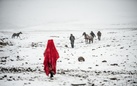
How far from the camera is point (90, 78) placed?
10391 mm

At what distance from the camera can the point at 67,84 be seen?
916cm

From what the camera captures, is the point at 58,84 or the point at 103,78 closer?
the point at 58,84

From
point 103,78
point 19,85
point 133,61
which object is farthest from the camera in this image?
point 133,61

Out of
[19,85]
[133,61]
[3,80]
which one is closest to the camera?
[19,85]

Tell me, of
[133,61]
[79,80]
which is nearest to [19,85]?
[79,80]

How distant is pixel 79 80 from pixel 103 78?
1.39 metres

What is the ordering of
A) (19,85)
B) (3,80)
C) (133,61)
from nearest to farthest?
(19,85), (3,80), (133,61)

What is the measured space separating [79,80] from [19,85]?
121 inches

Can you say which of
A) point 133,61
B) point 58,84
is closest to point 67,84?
point 58,84

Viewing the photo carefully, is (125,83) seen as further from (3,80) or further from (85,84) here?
(3,80)

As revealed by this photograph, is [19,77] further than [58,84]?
Yes

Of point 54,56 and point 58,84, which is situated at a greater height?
point 54,56

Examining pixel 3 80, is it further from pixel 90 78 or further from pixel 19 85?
pixel 90 78

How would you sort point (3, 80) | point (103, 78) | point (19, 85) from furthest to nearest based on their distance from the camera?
point (103, 78) < point (3, 80) < point (19, 85)
